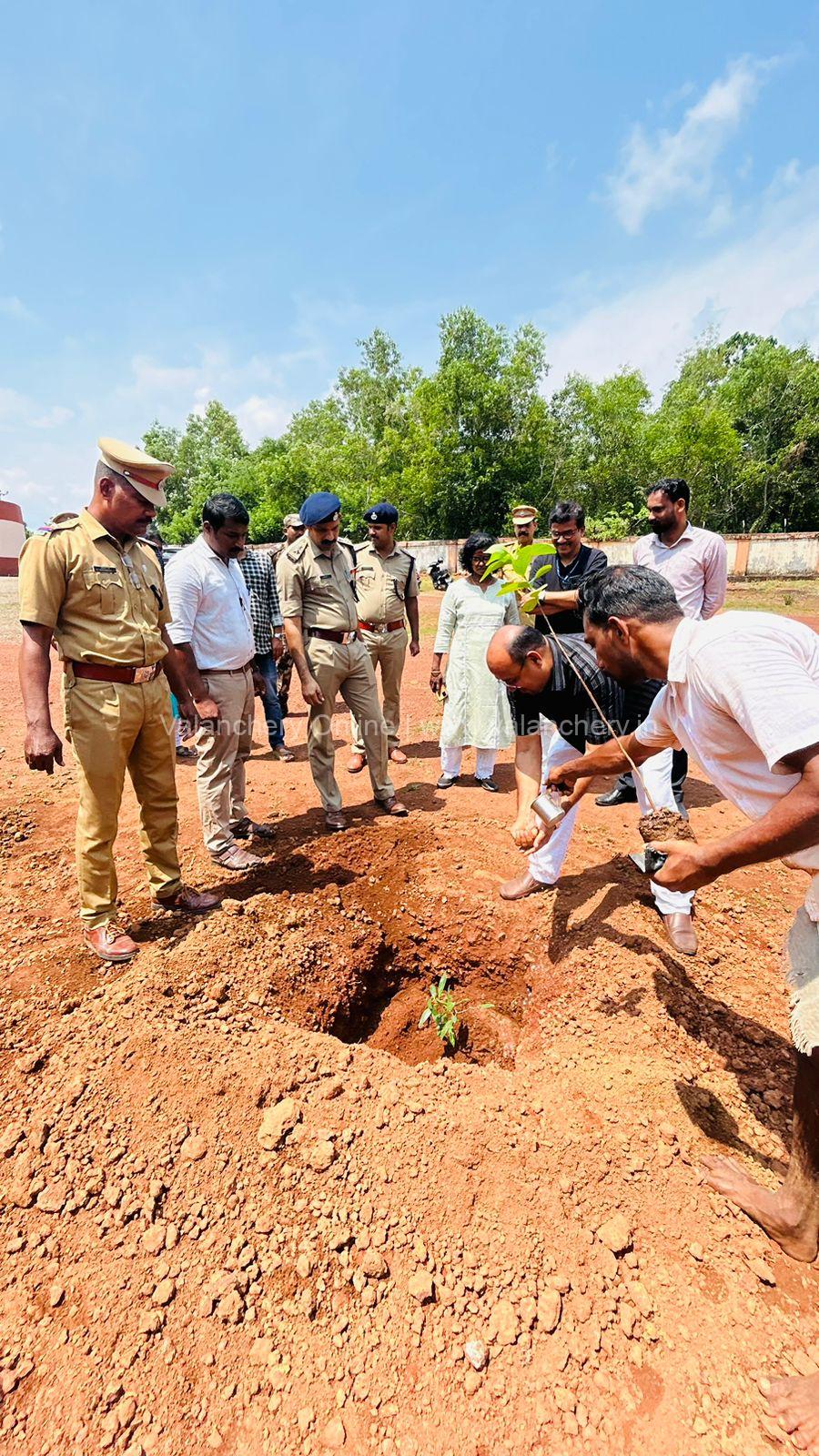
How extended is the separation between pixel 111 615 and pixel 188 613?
25.4 inches

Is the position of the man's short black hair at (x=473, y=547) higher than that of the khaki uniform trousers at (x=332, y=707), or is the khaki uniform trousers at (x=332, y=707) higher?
the man's short black hair at (x=473, y=547)

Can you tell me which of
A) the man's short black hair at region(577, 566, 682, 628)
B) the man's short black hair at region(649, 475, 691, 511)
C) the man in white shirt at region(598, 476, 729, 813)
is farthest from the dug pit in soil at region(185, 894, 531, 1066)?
the man's short black hair at region(649, 475, 691, 511)

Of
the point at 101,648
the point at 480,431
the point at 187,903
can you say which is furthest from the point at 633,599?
the point at 480,431

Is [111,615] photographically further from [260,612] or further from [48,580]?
[260,612]

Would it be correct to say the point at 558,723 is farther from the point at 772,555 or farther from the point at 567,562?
the point at 772,555

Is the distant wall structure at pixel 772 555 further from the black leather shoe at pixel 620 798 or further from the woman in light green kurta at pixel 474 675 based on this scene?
the black leather shoe at pixel 620 798

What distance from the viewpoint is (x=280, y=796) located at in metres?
4.47

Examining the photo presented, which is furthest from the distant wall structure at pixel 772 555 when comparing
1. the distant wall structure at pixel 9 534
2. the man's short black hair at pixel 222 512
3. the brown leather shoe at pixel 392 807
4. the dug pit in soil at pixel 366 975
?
the distant wall structure at pixel 9 534

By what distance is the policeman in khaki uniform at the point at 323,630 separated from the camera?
3699 mm

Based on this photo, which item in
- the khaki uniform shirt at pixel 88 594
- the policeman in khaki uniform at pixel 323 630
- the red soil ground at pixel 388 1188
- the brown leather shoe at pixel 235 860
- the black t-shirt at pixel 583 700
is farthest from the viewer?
the policeman in khaki uniform at pixel 323 630

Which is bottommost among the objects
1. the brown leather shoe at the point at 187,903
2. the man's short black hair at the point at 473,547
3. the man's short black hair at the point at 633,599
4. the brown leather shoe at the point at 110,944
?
the brown leather shoe at the point at 187,903

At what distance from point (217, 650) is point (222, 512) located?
690mm

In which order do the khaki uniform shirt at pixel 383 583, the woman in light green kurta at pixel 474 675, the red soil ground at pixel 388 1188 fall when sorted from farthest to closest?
the khaki uniform shirt at pixel 383 583 → the woman in light green kurta at pixel 474 675 → the red soil ground at pixel 388 1188

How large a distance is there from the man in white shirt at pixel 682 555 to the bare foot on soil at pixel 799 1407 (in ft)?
8.31
